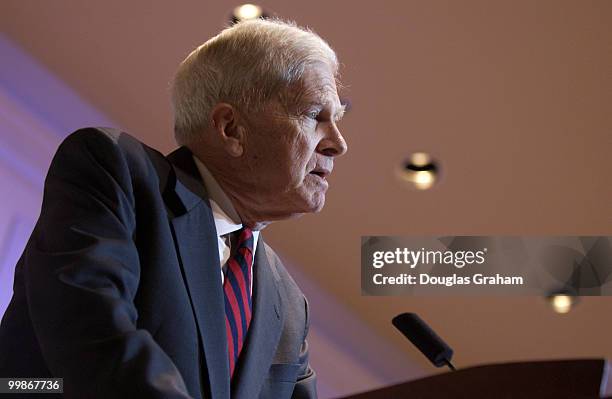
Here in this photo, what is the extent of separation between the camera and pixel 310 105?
1.90m

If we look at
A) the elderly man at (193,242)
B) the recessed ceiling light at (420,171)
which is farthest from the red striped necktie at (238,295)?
the recessed ceiling light at (420,171)

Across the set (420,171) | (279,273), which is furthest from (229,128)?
(420,171)

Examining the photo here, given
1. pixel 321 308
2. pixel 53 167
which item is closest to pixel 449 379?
pixel 53 167

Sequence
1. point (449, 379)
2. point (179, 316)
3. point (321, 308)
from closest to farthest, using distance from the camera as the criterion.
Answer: point (449, 379)
point (179, 316)
point (321, 308)

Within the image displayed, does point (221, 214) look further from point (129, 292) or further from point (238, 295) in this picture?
point (129, 292)

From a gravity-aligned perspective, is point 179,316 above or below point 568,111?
below

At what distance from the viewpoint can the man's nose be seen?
1.91 meters

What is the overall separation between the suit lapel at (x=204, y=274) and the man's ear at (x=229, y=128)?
6.6 inches

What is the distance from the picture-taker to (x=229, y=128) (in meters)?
1.88

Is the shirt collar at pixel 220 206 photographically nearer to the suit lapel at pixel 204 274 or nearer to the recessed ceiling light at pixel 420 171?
the suit lapel at pixel 204 274

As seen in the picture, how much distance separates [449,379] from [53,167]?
27.8 inches

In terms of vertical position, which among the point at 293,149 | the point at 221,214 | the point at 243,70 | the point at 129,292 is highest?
the point at 243,70

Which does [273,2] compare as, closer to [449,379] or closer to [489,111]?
[489,111]

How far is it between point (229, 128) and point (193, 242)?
335 millimetres
